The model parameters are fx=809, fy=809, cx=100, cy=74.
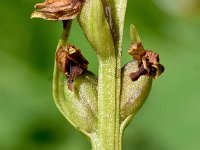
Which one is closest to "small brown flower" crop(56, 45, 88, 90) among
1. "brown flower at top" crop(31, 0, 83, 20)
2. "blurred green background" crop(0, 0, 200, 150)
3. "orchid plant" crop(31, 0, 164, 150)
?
"orchid plant" crop(31, 0, 164, 150)

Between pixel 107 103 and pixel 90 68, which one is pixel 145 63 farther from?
pixel 90 68

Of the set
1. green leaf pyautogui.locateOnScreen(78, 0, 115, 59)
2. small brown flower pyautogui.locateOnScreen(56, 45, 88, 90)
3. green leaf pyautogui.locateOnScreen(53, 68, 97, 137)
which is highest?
green leaf pyautogui.locateOnScreen(78, 0, 115, 59)

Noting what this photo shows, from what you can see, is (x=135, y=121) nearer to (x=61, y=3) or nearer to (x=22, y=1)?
(x=22, y=1)

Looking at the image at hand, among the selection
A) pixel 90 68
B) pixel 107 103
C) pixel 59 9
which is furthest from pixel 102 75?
pixel 90 68

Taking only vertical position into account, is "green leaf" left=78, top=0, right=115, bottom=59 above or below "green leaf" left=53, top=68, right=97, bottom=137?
above

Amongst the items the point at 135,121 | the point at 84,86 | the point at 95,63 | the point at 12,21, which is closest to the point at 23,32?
the point at 12,21

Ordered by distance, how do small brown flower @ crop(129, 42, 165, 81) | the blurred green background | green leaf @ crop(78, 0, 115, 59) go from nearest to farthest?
green leaf @ crop(78, 0, 115, 59), small brown flower @ crop(129, 42, 165, 81), the blurred green background

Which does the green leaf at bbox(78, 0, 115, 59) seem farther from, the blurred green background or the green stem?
the blurred green background
